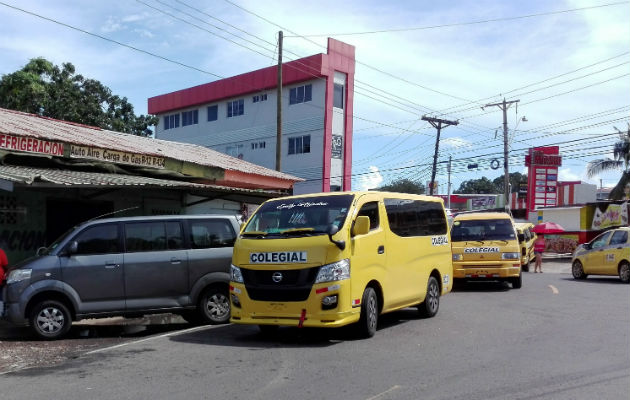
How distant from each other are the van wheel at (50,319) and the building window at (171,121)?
44905 millimetres

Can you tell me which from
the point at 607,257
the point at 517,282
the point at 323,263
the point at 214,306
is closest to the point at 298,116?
the point at 607,257

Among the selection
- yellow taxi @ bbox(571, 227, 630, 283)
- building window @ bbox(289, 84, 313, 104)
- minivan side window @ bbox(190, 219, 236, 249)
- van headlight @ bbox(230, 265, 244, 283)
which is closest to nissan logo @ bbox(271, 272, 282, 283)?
van headlight @ bbox(230, 265, 244, 283)

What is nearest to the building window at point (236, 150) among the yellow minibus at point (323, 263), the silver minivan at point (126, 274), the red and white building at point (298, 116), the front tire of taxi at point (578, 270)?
the red and white building at point (298, 116)

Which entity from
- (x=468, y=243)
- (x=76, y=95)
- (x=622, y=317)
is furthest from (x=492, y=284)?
(x=76, y=95)

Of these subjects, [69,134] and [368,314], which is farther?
[69,134]

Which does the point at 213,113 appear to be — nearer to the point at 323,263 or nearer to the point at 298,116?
the point at 298,116

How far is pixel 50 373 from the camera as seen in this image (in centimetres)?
706

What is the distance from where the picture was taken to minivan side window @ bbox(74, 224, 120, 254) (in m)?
9.96

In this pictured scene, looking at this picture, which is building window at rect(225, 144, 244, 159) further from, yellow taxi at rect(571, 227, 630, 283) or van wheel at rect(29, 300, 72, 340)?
van wheel at rect(29, 300, 72, 340)

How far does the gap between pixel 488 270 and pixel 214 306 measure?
793cm

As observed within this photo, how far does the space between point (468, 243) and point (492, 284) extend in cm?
272

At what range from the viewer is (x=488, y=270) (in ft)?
51.4

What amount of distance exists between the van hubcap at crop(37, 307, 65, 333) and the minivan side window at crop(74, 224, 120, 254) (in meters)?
0.99

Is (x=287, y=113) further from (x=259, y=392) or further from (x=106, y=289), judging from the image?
(x=259, y=392)
